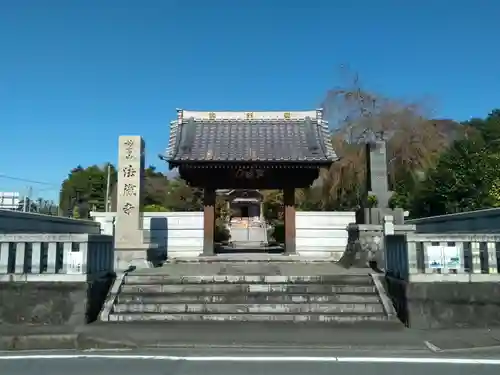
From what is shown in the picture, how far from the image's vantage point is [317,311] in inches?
391

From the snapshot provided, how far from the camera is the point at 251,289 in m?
10.8

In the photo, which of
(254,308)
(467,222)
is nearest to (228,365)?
(254,308)

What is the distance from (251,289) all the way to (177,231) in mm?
9924

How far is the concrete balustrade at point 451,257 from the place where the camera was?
9.22 metres

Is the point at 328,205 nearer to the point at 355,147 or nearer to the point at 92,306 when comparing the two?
the point at 355,147

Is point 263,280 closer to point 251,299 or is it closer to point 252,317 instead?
point 251,299

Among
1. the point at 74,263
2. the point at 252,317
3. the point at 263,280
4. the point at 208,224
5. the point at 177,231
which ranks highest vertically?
the point at 208,224

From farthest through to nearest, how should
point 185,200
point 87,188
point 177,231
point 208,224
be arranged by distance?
point 87,188 → point 185,200 → point 177,231 → point 208,224

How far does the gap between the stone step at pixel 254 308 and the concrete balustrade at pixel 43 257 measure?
1383 millimetres

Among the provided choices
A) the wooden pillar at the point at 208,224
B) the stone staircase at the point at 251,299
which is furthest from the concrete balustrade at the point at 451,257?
→ the wooden pillar at the point at 208,224

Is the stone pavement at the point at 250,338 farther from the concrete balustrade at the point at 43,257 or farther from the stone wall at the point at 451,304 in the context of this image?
the concrete balustrade at the point at 43,257

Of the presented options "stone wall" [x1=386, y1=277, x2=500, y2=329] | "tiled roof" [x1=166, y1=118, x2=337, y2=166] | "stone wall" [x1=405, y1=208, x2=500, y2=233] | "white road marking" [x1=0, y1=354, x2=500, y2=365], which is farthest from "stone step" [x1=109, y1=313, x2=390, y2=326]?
"tiled roof" [x1=166, y1=118, x2=337, y2=166]

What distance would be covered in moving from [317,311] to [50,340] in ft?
17.5

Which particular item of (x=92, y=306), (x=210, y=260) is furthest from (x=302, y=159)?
(x=92, y=306)
